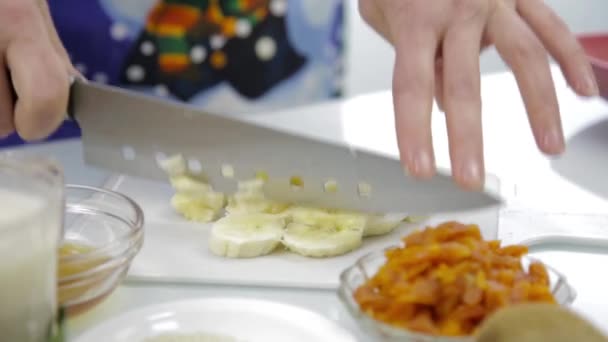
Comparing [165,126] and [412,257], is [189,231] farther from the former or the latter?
[412,257]

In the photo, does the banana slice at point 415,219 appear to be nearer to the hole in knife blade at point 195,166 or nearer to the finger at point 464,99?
the finger at point 464,99

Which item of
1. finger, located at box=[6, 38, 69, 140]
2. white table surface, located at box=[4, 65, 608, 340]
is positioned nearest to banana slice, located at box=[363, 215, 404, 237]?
white table surface, located at box=[4, 65, 608, 340]

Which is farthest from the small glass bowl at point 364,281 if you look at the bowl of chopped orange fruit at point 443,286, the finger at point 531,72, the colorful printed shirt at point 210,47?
the colorful printed shirt at point 210,47

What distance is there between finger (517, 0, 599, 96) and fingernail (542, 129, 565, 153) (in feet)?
0.47

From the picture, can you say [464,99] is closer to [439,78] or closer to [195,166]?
[439,78]

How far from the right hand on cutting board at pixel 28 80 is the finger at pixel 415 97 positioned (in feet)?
1.27

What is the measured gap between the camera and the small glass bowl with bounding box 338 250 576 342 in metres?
0.70

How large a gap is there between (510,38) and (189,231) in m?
0.50

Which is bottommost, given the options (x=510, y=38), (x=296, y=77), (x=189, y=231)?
(x=296, y=77)

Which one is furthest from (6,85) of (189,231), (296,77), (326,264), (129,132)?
(296,77)

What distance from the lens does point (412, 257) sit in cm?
76

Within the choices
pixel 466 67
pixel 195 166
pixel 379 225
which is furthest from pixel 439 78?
pixel 195 166

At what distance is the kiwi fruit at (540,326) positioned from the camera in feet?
1.76

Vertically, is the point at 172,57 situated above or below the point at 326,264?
below
